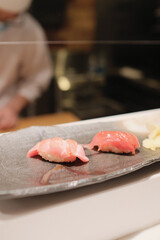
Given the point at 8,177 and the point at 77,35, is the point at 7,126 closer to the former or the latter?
the point at 8,177

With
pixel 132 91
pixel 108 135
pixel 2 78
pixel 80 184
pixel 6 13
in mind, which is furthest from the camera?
pixel 132 91

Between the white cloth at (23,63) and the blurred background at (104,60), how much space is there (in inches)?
15.8

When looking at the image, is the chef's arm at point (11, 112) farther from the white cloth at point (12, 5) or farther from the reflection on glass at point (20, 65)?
the white cloth at point (12, 5)

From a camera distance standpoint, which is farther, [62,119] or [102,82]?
[102,82]

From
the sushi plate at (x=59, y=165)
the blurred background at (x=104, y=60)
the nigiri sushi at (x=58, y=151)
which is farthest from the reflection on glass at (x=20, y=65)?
the nigiri sushi at (x=58, y=151)

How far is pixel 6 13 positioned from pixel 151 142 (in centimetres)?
114

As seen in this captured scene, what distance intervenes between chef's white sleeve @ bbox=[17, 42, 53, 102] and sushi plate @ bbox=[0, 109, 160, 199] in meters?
1.01

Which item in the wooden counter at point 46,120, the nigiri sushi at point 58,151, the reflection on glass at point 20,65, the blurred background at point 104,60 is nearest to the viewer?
the nigiri sushi at point 58,151

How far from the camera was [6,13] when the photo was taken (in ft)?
5.11

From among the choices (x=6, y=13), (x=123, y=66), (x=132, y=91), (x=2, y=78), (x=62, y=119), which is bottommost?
(x=132, y=91)

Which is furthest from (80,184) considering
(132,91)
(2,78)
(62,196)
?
(132,91)

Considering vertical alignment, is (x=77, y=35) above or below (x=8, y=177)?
below

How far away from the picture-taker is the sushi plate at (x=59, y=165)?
0.66m

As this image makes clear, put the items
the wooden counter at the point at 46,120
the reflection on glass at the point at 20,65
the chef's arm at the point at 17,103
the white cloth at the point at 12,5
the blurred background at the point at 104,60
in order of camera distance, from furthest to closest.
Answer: the blurred background at the point at 104,60
the chef's arm at the point at 17,103
the reflection on glass at the point at 20,65
the wooden counter at the point at 46,120
the white cloth at the point at 12,5
